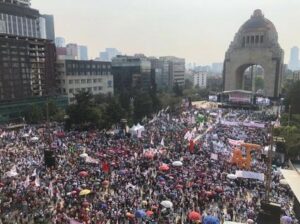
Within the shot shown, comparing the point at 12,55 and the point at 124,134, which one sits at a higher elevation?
the point at 12,55

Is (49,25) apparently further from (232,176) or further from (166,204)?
(166,204)

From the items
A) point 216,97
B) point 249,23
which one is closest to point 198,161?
point 216,97

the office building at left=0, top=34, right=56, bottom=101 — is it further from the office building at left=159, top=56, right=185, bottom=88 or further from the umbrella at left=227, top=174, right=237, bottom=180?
the office building at left=159, top=56, right=185, bottom=88

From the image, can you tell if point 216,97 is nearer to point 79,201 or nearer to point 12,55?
point 12,55

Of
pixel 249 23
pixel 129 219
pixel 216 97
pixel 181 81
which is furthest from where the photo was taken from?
pixel 181 81

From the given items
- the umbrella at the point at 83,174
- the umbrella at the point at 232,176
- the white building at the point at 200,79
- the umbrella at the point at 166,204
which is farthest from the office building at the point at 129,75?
the white building at the point at 200,79

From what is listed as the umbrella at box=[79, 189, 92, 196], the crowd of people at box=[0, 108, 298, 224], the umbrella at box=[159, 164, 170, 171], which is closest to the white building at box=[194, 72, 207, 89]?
the crowd of people at box=[0, 108, 298, 224]
